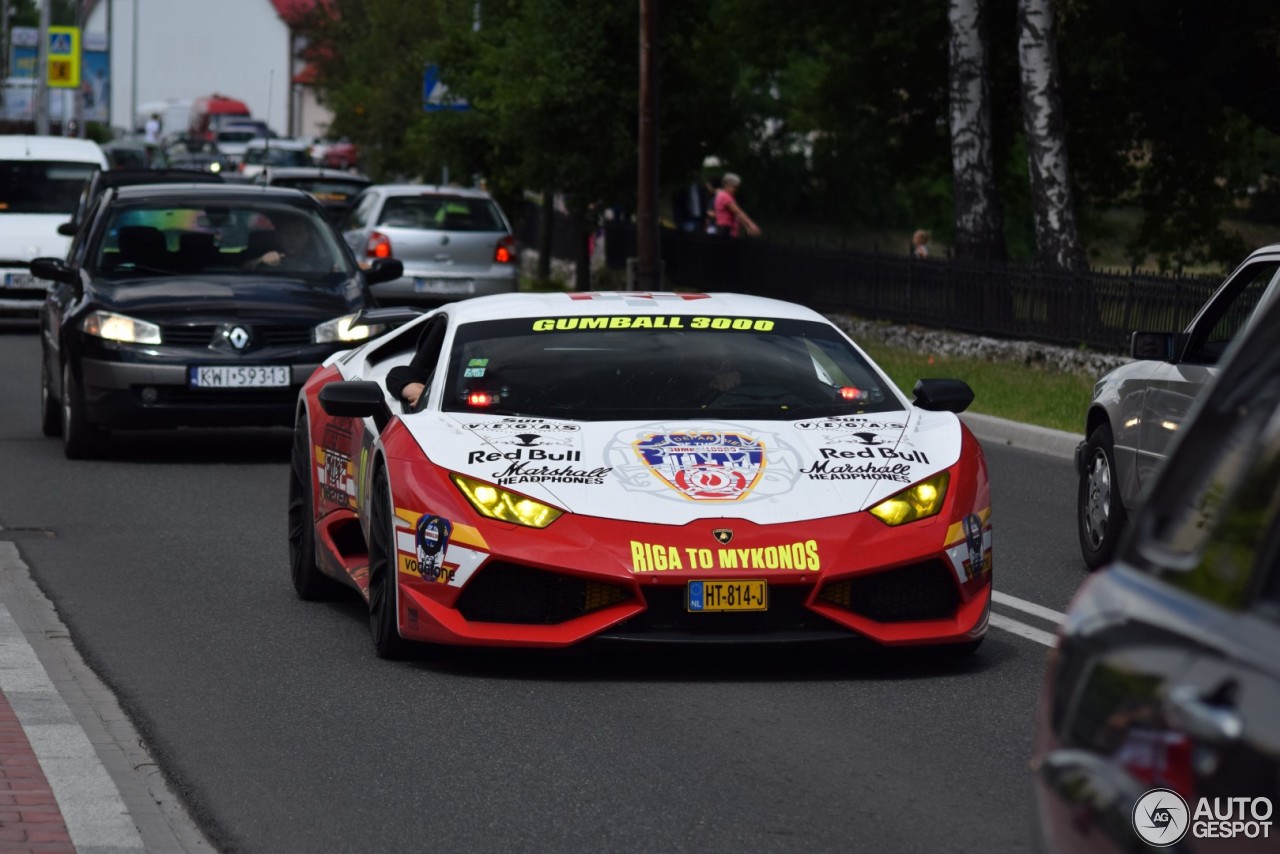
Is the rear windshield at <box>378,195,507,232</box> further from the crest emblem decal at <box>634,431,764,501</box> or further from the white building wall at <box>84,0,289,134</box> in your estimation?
the white building wall at <box>84,0,289,134</box>

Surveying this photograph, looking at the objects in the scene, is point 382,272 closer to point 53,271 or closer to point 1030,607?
point 53,271

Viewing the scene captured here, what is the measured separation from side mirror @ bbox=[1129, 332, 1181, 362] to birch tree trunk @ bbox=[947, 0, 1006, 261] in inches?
718

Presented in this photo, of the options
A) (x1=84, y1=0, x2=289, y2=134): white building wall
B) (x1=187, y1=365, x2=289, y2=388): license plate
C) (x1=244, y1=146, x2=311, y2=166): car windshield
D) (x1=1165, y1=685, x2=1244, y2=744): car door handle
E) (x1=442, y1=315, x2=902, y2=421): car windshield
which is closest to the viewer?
(x1=1165, y1=685, x2=1244, y2=744): car door handle

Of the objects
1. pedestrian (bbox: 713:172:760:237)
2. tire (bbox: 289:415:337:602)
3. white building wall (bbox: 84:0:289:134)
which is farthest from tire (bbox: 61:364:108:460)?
white building wall (bbox: 84:0:289:134)

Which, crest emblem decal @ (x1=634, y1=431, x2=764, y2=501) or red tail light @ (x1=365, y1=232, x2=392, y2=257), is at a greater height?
crest emblem decal @ (x1=634, y1=431, x2=764, y2=501)

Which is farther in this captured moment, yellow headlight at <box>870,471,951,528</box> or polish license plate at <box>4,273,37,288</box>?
polish license plate at <box>4,273,37,288</box>

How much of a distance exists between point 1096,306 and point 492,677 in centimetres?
1587

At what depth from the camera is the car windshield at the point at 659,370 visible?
8.70m

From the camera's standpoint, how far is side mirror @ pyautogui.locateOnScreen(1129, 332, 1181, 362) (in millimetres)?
10195

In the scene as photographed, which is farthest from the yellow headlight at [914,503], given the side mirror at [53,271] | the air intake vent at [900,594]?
the side mirror at [53,271]

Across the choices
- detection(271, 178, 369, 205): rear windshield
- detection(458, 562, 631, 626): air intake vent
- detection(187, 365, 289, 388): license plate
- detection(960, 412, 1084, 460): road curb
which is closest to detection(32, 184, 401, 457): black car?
detection(187, 365, 289, 388): license plate

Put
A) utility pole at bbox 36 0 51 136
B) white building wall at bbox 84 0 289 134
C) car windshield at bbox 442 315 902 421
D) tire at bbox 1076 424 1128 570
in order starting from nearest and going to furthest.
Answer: car windshield at bbox 442 315 902 421 < tire at bbox 1076 424 1128 570 < utility pole at bbox 36 0 51 136 < white building wall at bbox 84 0 289 134

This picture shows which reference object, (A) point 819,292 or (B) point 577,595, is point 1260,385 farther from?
(A) point 819,292

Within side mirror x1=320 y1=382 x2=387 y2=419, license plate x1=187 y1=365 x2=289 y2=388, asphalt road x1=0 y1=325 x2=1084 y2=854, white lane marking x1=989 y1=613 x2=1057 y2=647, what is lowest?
white lane marking x1=989 y1=613 x2=1057 y2=647
